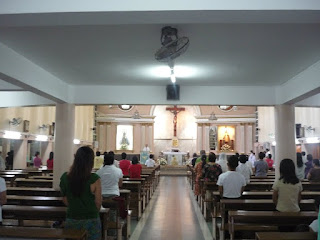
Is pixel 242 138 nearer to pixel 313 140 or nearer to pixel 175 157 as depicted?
pixel 175 157

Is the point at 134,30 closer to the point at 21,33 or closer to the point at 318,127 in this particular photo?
the point at 21,33

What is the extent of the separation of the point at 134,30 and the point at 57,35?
1.19 metres

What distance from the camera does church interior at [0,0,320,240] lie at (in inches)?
137

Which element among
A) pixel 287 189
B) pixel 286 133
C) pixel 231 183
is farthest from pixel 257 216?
pixel 286 133

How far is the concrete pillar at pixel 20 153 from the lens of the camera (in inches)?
551

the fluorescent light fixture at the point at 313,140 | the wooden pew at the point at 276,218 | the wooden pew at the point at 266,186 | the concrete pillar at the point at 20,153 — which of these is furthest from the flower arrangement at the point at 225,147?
the wooden pew at the point at 276,218

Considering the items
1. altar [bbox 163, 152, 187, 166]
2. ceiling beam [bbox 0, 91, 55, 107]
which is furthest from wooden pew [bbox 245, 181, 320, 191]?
altar [bbox 163, 152, 187, 166]

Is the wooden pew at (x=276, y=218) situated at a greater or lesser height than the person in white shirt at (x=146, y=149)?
lesser

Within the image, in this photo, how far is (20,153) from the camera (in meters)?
14.2

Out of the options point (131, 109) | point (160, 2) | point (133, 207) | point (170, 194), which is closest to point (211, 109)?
point (131, 109)

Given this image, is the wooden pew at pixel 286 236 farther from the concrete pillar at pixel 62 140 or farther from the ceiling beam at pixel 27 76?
the concrete pillar at pixel 62 140

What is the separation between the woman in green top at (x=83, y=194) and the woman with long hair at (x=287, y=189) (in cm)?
263

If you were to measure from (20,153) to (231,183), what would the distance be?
10.6 m

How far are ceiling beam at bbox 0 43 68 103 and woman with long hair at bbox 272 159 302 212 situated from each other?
4565 millimetres
